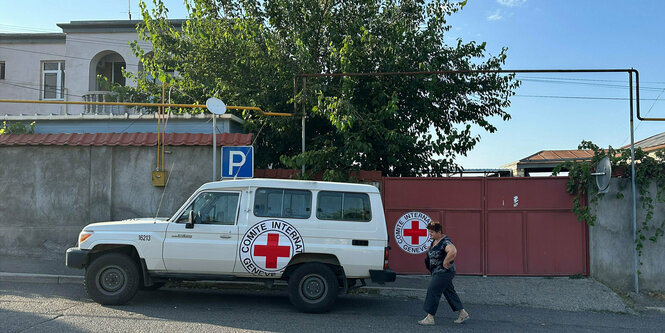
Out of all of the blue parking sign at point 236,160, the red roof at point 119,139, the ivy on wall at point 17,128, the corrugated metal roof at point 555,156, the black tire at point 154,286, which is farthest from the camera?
the corrugated metal roof at point 555,156

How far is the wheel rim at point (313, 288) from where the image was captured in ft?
24.3

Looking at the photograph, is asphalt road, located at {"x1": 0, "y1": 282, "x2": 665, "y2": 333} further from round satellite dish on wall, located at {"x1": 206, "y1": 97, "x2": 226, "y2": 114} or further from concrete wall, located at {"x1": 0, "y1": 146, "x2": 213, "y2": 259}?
round satellite dish on wall, located at {"x1": 206, "y1": 97, "x2": 226, "y2": 114}

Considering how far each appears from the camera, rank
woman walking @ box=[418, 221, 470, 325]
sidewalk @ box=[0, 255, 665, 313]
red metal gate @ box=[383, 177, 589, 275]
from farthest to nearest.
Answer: red metal gate @ box=[383, 177, 589, 275] < sidewalk @ box=[0, 255, 665, 313] < woman walking @ box=[418, 221, 470, 325]

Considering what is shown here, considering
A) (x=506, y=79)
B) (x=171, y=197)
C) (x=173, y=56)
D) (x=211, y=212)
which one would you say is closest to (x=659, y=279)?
(x=506, y=79)

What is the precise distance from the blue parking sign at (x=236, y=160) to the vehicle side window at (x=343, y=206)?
9.70 ft

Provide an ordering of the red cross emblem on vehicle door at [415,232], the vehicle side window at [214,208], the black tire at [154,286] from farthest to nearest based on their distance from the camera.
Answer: the red cross emblem on vehicle door at [415,232] → the black tire at [154,286] → the vehicle side window at [214,208]

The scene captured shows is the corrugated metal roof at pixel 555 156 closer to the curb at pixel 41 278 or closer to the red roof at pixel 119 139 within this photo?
the red roof at pixel 119 139

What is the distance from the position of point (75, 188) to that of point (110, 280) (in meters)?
4.55

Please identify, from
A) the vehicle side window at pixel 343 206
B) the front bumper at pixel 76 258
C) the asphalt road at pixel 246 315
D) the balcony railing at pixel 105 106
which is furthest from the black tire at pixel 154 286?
the balcony railing at pixel 105 106

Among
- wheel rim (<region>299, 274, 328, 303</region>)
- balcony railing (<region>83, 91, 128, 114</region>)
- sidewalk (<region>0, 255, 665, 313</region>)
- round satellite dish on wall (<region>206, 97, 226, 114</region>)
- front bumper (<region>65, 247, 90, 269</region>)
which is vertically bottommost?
sidewalk (<region>0, 255, 665, 313</region>)

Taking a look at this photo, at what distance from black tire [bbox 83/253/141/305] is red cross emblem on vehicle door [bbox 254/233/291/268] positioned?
192cm

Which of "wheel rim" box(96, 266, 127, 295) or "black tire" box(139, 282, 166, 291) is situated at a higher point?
"wheel rim" box(96, 266, 127, 295)

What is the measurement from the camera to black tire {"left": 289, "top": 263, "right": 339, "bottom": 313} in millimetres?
7359

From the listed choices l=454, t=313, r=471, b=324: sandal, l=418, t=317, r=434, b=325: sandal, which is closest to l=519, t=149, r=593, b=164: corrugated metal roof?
l=454, t=313, r=471, b=324: sandal
